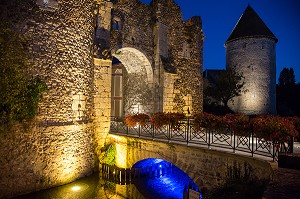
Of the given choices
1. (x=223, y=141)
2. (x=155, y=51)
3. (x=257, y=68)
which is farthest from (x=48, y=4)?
(x=257, y=68)

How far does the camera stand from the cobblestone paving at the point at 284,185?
287 cm

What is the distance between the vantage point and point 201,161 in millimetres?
6211

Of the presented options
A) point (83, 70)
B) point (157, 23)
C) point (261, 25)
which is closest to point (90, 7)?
point (83, 70)

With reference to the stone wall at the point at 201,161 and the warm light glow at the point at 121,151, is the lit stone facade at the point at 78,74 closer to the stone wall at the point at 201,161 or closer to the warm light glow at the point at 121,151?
the warm light glow at the point at 121,151

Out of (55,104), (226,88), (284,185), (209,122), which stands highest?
(226,88)

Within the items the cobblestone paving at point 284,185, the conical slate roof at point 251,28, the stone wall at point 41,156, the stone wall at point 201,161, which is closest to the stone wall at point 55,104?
the stone wall at point 41,156

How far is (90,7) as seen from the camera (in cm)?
879

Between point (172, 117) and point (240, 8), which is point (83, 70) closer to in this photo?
point (172, 117)

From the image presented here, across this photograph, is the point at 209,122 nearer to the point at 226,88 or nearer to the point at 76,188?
the point at 76,188

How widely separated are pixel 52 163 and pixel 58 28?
4.66 metres

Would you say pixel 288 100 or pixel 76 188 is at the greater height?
pixel 288 100

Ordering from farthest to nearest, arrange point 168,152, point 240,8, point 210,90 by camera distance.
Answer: point 240,8 < point 210,90 < point 168,152

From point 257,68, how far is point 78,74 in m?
19.0

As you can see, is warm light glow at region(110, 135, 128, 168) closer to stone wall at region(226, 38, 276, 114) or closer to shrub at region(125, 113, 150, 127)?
shrub at region(125, 113, 150, 127)
